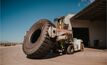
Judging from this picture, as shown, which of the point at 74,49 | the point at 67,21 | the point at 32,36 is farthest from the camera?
the point at 67,21

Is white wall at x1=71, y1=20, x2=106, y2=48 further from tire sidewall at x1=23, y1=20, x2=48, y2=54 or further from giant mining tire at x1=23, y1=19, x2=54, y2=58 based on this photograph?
giant mining tire at x1=23, y1=19, x2=54, y2=58

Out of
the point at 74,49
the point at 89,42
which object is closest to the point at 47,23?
the point at 74,49

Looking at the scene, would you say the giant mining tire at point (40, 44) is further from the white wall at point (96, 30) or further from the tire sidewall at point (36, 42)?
the white wall at point (96, 30)

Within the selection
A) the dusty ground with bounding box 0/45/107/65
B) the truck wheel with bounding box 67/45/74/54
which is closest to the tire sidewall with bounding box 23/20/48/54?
the dusty ground with bounding box 0/45/107/65

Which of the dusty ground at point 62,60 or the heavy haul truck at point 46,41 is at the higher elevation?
the heavy haul truck at point 46,41

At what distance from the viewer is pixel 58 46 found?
11.2 m

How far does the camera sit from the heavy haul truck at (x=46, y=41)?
30.7ft

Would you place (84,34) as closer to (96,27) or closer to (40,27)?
(96,27)

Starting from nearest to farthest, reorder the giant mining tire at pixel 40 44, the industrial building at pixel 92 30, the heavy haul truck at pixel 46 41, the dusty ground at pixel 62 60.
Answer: the dusty ground at pixel 62 60
the giant mining tire at pixel 40 44
the heavy haul truck at pixel 46 41
the industrial building at pixel 92 30

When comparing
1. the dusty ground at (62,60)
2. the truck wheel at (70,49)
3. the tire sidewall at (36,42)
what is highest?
the tire sidewall at (36,42)

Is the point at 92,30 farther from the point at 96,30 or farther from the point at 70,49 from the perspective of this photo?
the point at 70,49

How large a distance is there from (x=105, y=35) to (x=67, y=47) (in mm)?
9377

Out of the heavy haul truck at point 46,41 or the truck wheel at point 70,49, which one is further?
the truck wheel at point 70,49

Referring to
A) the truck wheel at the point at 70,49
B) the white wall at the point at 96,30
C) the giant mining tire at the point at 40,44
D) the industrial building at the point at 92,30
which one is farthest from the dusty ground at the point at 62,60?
the white wall at the point at 96,30
